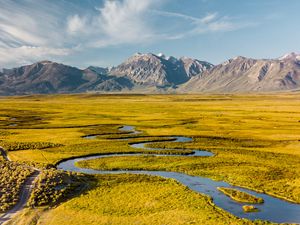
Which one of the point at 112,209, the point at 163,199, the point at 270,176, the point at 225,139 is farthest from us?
the point at 225,139

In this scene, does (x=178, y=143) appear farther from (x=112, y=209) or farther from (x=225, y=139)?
(x=112, y=209)

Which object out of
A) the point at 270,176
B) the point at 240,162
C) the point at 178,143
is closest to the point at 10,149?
the point at 178,143

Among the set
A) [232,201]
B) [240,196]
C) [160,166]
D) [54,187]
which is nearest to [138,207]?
[232,201]

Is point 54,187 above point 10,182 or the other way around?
the other way around

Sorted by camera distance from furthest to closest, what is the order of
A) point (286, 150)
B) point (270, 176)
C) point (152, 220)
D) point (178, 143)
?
1. point (178, 143)
2. point (286, 150)
3. point (270, 176)
4. point (152, 220)

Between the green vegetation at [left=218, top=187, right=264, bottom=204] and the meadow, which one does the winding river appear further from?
the meadow

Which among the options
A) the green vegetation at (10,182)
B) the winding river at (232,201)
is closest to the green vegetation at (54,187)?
the green vegetation at (10,182)

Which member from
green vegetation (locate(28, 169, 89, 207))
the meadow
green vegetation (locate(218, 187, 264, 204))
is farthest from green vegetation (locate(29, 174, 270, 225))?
green vegetation (locate(218, 187, 264, 204))

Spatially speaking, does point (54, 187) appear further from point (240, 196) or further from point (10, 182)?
point (240, 196)
